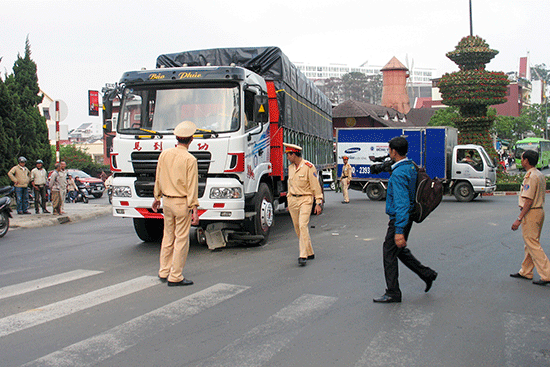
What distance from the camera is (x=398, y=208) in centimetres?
559

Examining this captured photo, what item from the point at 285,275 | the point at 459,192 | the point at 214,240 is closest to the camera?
the point at 285,275

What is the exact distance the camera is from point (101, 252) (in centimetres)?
936

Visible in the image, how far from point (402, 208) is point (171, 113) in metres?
4.78

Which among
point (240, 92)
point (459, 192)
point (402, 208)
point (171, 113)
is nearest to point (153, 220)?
point (171, 113)

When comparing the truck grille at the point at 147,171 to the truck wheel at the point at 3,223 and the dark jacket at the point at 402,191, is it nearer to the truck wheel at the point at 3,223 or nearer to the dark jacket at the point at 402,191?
the dark jacket at the point at 402,191

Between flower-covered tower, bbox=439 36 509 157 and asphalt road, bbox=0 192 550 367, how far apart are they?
1962 centimetres

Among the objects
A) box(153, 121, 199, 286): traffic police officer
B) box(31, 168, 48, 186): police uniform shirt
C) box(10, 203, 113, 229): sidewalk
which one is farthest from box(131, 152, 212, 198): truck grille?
box(31, 168, 48, 186): police uniform shirt

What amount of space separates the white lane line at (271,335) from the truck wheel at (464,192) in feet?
52.0

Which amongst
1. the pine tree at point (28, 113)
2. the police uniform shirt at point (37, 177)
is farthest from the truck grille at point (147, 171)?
the pine tree at point (28, 113)

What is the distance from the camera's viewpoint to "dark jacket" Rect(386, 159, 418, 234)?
18.2 ft

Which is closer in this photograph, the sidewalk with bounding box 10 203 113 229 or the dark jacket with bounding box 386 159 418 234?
the dark jacket with bounding box 386 159 418 234

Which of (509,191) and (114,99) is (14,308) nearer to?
(114,99)

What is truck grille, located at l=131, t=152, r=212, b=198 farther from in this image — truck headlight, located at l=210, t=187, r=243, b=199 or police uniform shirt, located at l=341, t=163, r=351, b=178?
police uniform shirt, located at l=341, t=163, r=351, b=178

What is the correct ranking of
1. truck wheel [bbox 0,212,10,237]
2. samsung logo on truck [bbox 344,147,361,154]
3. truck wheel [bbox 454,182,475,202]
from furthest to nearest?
1. samsung logo on truck [bbox 344,147,361,154]
2. truck wheel [bbox 454,182,475,202]
3. truck wheel [bbox 0,212,10,237]
